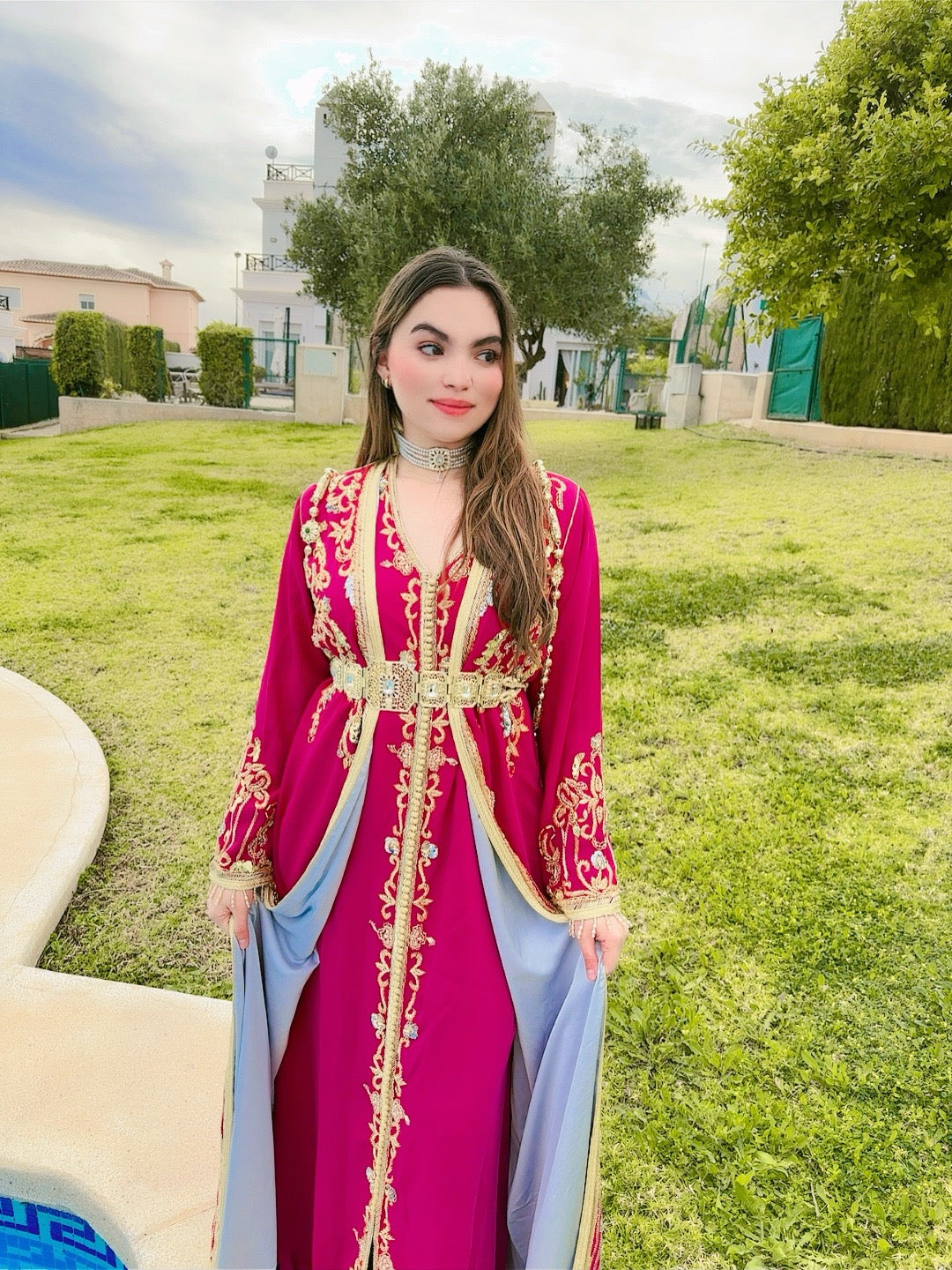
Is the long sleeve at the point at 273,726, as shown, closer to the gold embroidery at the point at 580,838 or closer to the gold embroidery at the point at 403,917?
the gold embroidery at the point at 403,917

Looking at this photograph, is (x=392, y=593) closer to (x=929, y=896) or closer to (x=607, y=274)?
(x=929, y=896)

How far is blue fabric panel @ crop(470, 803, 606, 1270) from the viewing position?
1490mm

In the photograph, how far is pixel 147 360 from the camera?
17875 millimetres

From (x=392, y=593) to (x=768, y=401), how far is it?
14.4 m

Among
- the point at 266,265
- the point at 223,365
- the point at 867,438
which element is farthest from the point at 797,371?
the point at 266,265

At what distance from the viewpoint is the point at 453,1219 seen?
157cm

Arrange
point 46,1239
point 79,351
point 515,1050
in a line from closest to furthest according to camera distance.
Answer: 1. point 515,1050
2. point 46,1239
3. point 79,351

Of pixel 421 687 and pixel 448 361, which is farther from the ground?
pixel 448 361

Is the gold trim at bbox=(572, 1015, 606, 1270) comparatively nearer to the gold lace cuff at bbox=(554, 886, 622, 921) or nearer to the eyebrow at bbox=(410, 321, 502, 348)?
the gold lace cuff at bbox=(554, 886, 622, 921)

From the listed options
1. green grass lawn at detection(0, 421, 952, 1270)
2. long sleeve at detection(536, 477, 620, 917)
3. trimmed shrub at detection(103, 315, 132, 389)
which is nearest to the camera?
long sleeve at detection(536, 477, 620, 917)

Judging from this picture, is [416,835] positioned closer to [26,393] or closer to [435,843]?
[435,843]

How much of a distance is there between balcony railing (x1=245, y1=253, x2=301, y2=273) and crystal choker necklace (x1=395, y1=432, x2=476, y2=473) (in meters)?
34.6

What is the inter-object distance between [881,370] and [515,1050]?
12.4 metres

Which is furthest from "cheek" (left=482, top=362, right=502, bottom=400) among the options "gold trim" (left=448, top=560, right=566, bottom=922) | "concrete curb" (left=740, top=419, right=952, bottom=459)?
"concrete curb" (left=740, top=419, right=952, bottom=459)
